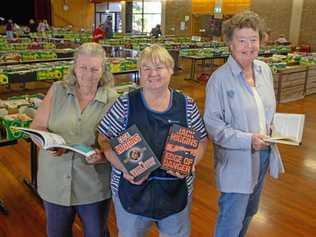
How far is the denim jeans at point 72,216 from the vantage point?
188 cm

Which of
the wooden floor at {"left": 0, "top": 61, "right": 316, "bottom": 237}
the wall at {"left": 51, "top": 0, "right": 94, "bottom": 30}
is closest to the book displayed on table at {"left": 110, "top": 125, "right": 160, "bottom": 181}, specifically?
the wooden floor at {"left": 0, "top": 61, "right": 316, "bottom": 237}

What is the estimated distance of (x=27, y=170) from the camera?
392 cm

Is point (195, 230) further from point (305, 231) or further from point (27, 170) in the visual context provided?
point (27, 170)

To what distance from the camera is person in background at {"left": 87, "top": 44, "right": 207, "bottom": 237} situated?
1.56m

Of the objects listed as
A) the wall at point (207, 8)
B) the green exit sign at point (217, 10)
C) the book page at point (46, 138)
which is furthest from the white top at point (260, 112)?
the green exit sign at point (217, 10)

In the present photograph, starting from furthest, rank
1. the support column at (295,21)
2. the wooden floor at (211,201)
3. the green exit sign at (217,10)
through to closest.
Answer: the green exit sign at (217,10)
the support column at (295,21)
the wooden floor at (211,201)

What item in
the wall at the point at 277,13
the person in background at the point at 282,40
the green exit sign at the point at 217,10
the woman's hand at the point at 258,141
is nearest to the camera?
the woman's hand at the point at 258,141

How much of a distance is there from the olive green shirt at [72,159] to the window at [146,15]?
Answer: 19992 millimetres

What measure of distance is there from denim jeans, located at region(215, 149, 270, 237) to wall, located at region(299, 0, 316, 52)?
1330 centimetres

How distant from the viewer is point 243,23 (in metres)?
1.71

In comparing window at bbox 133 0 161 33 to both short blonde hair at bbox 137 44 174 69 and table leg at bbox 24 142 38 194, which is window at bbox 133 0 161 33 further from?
short blonde hair at bbox 137 44 174 69

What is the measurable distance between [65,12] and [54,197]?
967 inches

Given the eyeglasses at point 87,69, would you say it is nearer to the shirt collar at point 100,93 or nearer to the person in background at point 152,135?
the shirt collar at point 100,93

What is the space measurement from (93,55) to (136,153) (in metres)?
0.58
